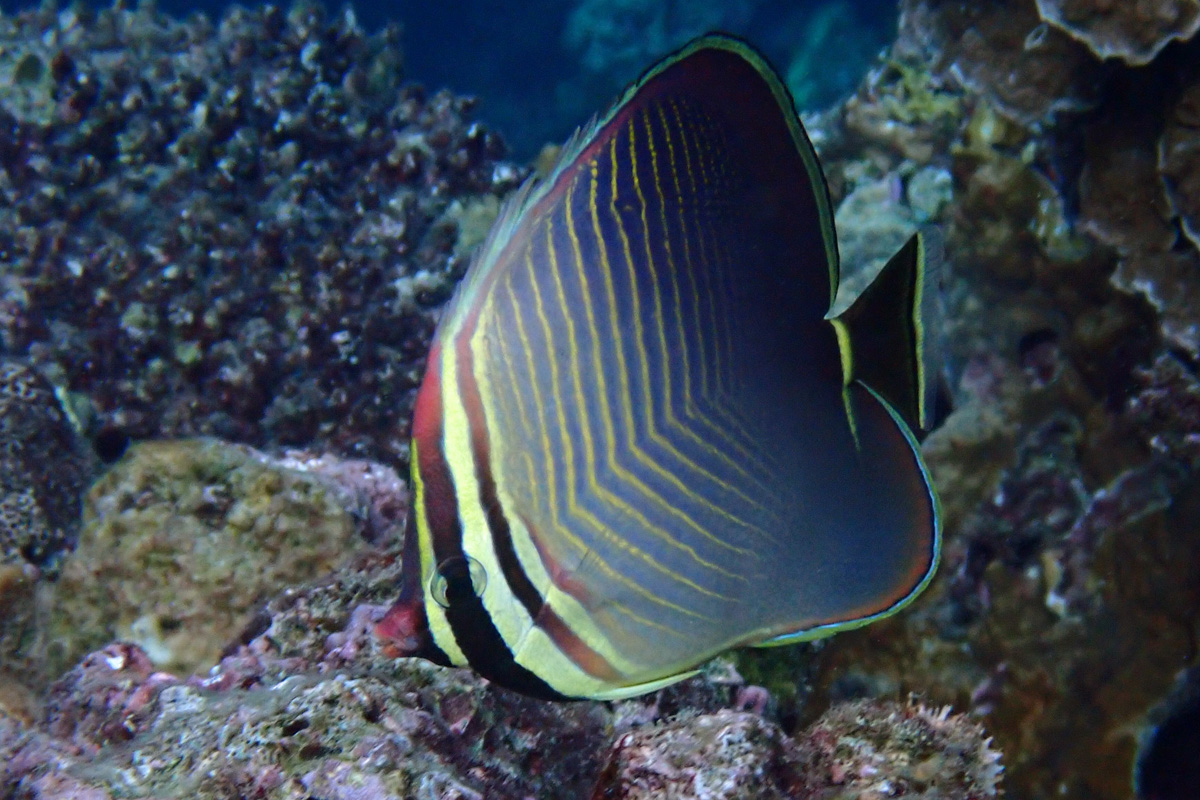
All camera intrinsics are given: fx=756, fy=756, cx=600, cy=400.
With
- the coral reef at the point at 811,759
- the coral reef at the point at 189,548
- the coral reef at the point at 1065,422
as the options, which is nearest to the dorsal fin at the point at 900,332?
the coral reef at the point at 811,759

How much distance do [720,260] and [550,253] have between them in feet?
0.91

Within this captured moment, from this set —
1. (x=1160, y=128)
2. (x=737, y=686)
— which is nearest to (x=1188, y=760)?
(x=737, y=686)

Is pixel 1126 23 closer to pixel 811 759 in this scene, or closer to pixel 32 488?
pixel 811 759

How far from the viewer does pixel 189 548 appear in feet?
9.17

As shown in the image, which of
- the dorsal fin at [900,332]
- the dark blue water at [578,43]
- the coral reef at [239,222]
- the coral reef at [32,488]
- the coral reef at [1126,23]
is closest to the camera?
the dorsal fin at [900,332]

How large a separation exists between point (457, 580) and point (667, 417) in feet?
1.25

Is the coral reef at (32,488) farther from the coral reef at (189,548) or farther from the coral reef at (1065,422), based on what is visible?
the coral reef at (1065,422)

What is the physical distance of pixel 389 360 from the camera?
4.22 metres

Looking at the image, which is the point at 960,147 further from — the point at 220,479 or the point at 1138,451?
the point at 220,479

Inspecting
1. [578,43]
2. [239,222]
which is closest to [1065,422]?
[239,222]

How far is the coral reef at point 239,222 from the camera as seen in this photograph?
166 inches

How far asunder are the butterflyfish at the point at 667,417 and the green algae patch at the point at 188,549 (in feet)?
6.00

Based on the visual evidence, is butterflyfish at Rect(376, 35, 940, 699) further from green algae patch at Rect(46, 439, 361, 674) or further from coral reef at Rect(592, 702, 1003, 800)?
green algae patch at Rect(46, 439, 361, 674)

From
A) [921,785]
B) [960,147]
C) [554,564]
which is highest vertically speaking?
[960,147]
